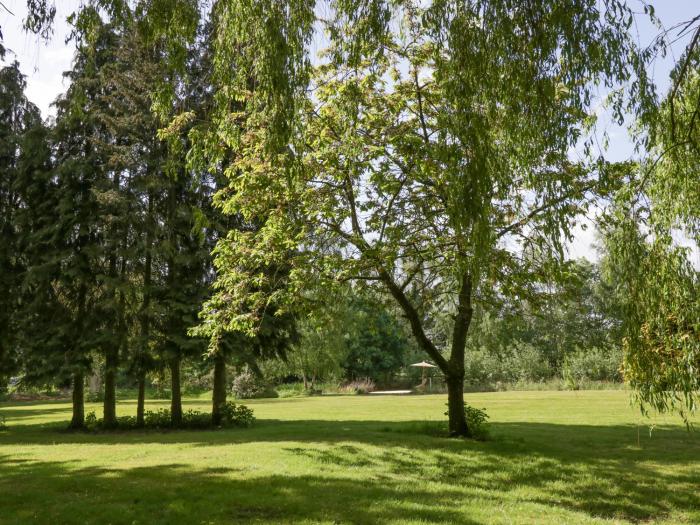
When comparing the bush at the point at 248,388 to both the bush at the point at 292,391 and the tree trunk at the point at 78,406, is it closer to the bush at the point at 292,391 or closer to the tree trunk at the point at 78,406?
the bush at the point at 292,391

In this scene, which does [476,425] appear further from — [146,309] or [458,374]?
[146,309]

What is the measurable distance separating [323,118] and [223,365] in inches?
379

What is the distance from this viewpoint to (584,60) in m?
5.47

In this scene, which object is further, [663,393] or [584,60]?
[663,393]

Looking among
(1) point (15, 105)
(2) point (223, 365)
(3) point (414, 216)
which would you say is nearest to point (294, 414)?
(2) point (223, 365)

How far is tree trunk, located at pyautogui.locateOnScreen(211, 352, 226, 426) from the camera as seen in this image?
17.9m

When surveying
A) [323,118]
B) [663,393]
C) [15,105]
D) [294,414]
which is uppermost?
[15,105]

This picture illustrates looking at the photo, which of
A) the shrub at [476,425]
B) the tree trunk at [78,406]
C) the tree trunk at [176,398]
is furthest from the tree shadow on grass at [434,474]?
the tree trunk at [78,406]

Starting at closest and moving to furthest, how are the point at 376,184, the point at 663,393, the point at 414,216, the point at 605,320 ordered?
the point at 663,393
the point at 376,184
the point at 414,216
the point at 605,320

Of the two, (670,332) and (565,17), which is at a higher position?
(565,17)

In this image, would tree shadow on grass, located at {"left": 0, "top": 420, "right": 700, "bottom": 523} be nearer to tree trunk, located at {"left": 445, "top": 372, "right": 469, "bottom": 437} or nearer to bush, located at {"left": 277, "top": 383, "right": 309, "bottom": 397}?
tree trunk, located at {"left": 445, "top": 372, "right": 469, "bottom": 437}

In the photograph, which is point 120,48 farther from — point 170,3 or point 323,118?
point 170,3

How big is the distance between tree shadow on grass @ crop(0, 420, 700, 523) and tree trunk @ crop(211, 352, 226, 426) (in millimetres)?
2281

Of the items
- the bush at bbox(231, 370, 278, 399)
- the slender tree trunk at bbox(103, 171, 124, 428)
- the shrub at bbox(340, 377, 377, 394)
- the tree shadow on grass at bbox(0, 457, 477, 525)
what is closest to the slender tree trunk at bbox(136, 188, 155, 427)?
the slender tree trunk at bbox(103, 171, 124, 428)
